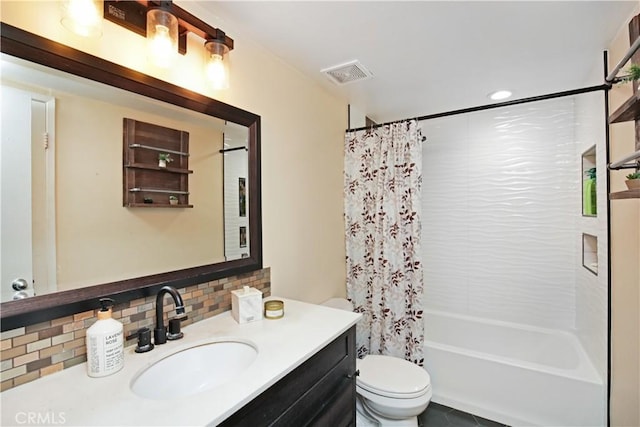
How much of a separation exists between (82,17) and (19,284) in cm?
83

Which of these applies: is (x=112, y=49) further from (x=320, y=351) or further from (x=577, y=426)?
(x=577, y=426)

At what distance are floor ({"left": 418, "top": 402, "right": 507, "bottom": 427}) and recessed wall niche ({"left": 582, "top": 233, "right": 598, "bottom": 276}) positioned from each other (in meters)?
1.26

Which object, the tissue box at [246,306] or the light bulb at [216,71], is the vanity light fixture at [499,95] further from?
the tissue box at [246,306]

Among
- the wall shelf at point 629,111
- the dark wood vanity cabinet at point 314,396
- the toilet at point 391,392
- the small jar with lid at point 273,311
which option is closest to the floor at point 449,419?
the toilet at point 391,392

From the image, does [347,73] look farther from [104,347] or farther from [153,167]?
[104,347]

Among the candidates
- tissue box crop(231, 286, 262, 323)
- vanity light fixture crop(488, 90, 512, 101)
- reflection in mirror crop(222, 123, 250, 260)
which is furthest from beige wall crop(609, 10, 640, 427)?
reflection in mirror crop(222, 123, 250, 260)

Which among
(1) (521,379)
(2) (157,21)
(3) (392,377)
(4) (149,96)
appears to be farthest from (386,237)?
(2) (157,21)

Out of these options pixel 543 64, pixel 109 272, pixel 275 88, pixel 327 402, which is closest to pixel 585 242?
pixel 543 64

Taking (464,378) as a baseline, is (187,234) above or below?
above

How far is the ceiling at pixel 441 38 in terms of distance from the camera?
4.43 feet

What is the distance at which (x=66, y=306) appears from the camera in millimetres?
919

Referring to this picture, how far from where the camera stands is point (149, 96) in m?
1.18

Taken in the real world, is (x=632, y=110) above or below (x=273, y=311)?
above

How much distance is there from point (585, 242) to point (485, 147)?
1077 mm
